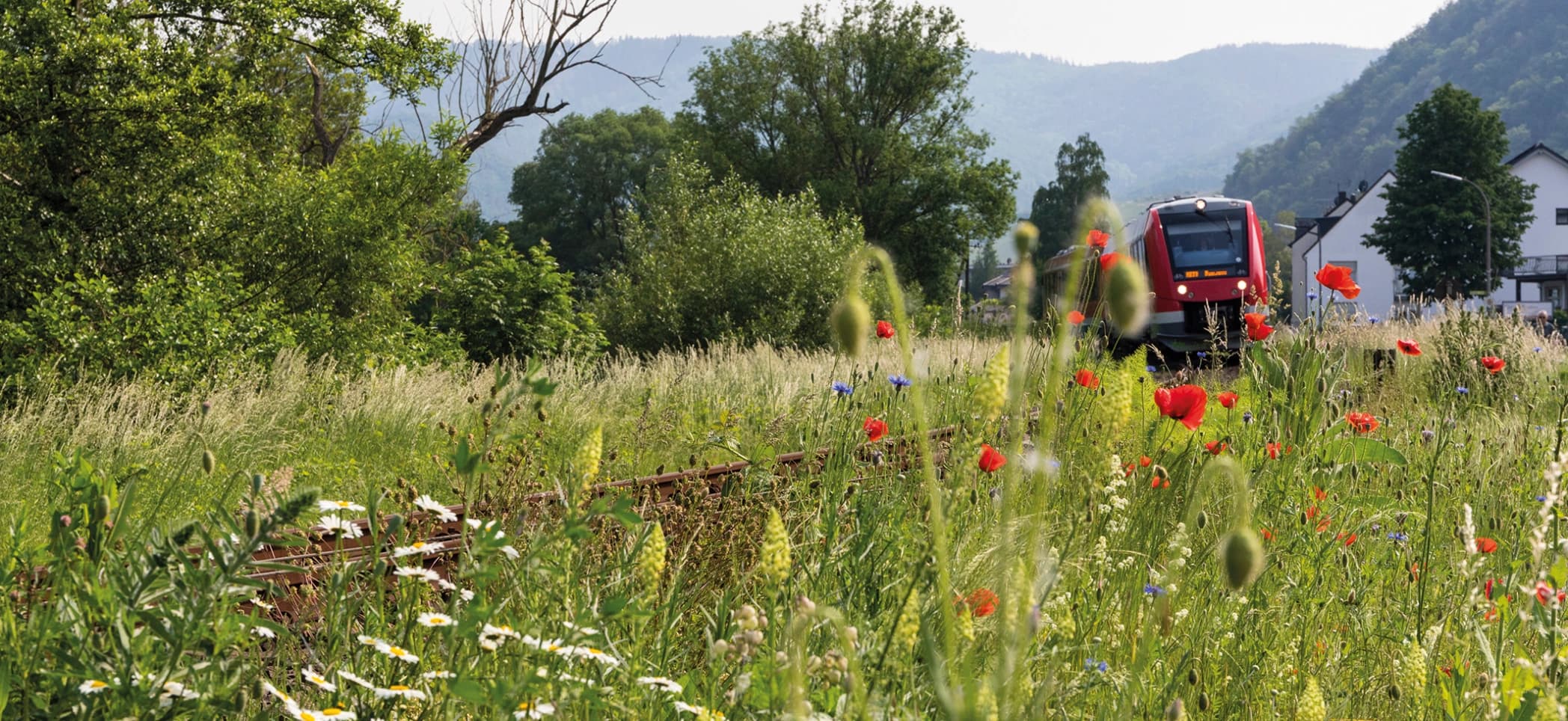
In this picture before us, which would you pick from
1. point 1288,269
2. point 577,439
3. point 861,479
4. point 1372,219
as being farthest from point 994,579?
point 1288,269

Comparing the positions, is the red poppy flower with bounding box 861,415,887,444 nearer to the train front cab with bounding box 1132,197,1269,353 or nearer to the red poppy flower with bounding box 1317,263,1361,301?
the red poppy flower with bounding box 1317,263,1361,301

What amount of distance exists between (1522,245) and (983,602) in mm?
68279

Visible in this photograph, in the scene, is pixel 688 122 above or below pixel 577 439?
above

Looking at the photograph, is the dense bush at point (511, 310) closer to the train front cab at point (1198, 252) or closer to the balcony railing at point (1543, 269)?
the train front cab at point (1198, 252)

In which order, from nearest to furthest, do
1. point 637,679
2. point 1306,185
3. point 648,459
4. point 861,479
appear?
point 637,679 → point 861,479 → point 648,459 → point 1306,185

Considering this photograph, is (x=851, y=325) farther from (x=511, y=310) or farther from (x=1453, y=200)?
(x=1453, y=200)

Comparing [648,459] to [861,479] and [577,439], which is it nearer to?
[577,439]

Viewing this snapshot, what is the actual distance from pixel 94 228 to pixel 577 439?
8.86m

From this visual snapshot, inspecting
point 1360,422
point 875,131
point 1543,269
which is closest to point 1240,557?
point 1360,422

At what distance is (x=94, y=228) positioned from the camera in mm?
12320

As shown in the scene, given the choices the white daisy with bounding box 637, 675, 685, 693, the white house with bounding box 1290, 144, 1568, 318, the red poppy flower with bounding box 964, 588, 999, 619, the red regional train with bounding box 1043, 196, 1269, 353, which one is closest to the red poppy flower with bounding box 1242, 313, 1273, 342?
the red poppy flower with bounding box 964, 588, 999, 619

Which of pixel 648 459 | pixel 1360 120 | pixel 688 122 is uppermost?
pixel 1360 120

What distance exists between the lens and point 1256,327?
461 cm

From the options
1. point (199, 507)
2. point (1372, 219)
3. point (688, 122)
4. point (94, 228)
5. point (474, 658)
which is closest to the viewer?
point (474, 658)
